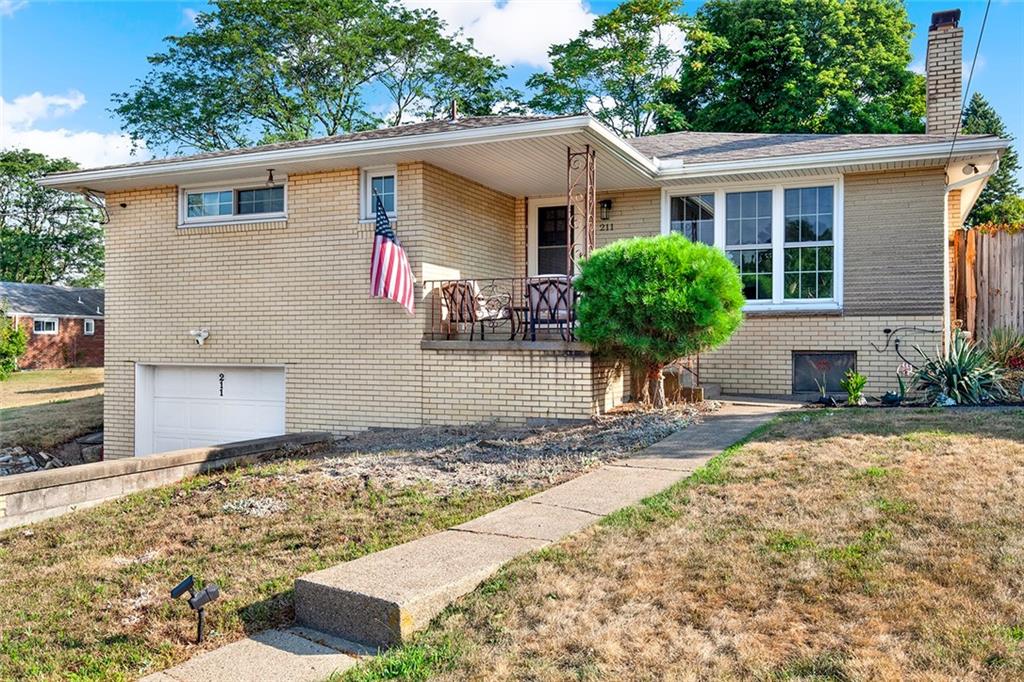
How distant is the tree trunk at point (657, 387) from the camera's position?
30.1ft

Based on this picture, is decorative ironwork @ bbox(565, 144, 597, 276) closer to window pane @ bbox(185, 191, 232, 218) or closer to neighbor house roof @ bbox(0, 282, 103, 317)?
window pane @ bbox(185, 191, 232, 218)

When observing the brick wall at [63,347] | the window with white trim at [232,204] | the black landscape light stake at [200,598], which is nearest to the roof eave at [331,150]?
the window with white trim at [232,204]

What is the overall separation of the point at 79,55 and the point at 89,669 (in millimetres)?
10931

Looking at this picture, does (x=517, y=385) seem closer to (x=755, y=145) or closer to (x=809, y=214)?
(x=809, y=214)

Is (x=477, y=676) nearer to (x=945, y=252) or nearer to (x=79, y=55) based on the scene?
(x=945, y=252)

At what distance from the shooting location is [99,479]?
7.59 m

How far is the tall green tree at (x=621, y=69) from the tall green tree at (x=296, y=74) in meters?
3.24

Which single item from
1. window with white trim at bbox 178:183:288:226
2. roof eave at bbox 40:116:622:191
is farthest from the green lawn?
window with white trim at bbox 178:183:288:226

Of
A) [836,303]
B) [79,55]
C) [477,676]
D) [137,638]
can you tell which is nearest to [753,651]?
[477,676]

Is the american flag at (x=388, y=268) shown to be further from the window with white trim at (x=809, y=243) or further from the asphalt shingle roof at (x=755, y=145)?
the window with white trim at (x=809, y=243)

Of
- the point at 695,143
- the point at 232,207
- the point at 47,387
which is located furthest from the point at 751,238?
the point at 47,387

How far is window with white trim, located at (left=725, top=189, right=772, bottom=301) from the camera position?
458 inches

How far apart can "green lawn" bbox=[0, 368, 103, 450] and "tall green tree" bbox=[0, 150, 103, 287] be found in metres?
23.7

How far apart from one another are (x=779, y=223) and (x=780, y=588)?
8796mm
